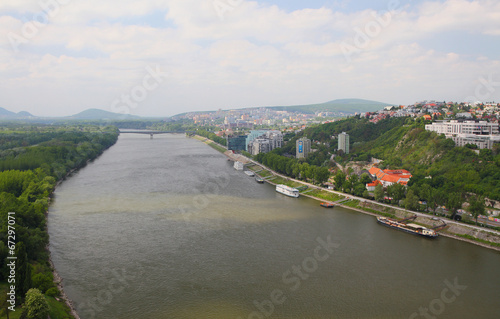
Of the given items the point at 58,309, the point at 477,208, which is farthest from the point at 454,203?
the point at 58,309

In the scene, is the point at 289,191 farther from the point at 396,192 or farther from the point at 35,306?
the point at 35,306

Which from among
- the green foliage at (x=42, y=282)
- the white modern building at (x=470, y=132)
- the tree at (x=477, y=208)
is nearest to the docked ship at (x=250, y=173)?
the white modern building at (x=470, y=132)

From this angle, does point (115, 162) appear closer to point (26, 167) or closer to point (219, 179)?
point (26, 167)

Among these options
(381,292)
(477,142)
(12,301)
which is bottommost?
(381,292)

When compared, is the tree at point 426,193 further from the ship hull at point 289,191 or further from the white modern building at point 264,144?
the white modern building at point 264,144

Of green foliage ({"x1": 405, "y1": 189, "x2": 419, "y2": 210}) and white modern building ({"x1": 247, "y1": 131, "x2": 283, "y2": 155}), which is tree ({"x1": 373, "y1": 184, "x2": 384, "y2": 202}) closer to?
green foliage ({"x1": 405, "y1": 189, "x2": 419, "y2": 210})

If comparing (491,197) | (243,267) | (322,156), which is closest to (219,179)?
(322,156)

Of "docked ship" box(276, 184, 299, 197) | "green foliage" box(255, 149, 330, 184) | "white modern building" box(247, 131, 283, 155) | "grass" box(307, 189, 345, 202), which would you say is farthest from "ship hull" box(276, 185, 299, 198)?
"white modern building" box(247, 131, 283, 155)
